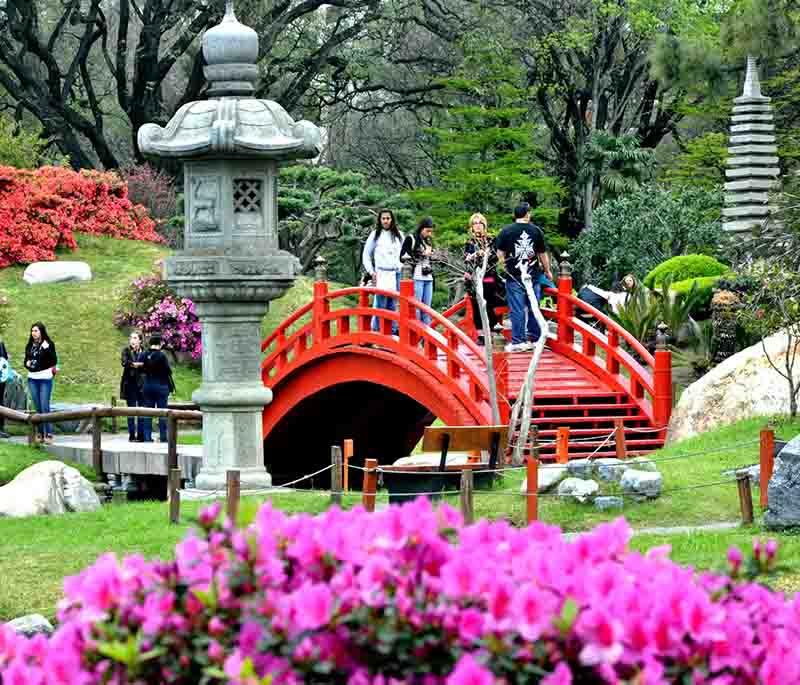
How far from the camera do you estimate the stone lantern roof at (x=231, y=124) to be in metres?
17.9

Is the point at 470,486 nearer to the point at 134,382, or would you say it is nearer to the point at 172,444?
the point at 172,444

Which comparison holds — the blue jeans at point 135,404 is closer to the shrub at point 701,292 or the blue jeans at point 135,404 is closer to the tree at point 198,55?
the shrub at point 701,292

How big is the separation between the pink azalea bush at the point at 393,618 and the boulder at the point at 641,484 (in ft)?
31.9

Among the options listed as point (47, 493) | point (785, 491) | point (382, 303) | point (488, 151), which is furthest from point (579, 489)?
point (488, 151)

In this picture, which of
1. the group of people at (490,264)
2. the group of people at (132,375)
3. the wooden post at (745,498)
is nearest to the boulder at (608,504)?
the wooden post at (745,498)

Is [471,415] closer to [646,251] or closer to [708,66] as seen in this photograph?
[708,66]

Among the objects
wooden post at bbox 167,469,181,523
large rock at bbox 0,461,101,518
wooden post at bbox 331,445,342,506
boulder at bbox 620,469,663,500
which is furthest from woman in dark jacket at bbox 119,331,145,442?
boulder at bbox 620,469,663,500

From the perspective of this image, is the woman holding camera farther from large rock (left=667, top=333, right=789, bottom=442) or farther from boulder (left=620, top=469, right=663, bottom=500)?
boulder (left=620, top=469, right=663, bottom=500)

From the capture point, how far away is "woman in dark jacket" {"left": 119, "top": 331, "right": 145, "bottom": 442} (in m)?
24.5

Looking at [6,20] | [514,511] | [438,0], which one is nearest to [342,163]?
[438,0]

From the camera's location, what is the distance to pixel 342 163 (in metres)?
51.8

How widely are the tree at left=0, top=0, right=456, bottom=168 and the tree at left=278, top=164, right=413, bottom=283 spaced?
3392 millimetres

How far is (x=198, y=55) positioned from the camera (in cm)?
4053

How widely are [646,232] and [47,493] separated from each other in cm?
2019
